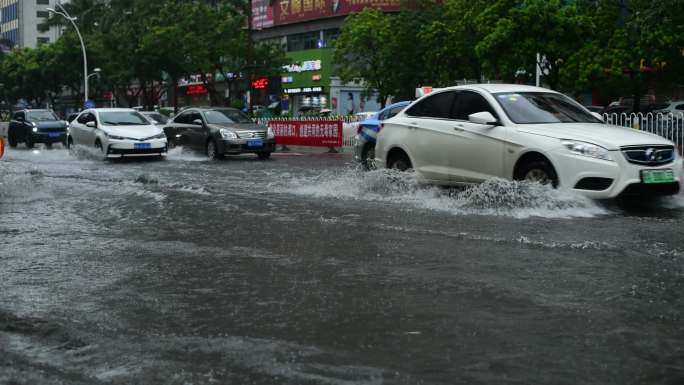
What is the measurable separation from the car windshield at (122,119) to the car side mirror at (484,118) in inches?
596

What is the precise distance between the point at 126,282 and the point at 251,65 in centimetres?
3907

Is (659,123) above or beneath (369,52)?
beneath

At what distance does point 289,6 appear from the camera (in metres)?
70.6

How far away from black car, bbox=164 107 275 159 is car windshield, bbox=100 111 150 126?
1479 mm

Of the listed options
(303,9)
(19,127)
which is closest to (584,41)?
(19,127)

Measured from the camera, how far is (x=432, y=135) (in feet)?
38.5

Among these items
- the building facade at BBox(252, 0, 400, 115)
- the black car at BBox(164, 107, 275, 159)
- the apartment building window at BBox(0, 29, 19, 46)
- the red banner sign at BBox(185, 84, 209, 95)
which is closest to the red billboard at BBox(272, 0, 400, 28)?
the building facade at BBox(252, 0, 400, 115)

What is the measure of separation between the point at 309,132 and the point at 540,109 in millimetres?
19553

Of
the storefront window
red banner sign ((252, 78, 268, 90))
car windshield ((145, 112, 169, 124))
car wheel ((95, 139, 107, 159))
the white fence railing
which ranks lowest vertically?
car wheel ((95, 139, 107, 159))

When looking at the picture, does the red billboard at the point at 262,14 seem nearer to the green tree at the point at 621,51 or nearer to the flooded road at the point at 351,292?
the green tree at the point at 621,51

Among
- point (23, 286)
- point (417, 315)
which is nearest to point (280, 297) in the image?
point (417, 315)

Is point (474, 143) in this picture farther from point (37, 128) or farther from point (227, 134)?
point (37, 128)

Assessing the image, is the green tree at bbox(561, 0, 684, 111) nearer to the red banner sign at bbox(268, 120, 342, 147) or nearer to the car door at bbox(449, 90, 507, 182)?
the red banner sign at bbox(268, 120, 342, 147)

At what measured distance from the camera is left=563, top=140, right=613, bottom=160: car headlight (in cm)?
971
